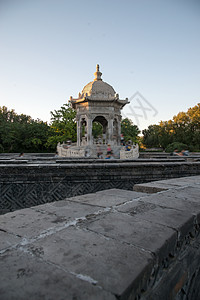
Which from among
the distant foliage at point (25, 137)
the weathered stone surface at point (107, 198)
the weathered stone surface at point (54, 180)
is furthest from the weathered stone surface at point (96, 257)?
the distant foliage at point (25, 137)

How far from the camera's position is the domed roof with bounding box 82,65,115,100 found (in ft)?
65.2

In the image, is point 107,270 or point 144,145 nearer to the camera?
point 107,270

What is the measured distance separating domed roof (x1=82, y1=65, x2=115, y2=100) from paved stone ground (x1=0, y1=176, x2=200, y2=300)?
735 inches

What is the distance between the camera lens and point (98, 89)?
2081 centimetres

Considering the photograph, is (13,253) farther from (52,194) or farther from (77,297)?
(52,194)

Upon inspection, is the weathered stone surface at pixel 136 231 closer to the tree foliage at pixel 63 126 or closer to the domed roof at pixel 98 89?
the domed roof at pixel 98 89

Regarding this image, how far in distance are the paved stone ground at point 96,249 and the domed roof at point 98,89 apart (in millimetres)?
18656

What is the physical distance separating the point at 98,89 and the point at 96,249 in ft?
68.2

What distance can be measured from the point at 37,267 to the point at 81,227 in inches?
19.4

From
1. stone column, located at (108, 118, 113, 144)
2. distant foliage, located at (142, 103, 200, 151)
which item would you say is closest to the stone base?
stone column, located at (108, 118, 113, 144)

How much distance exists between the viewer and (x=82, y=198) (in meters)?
2.25

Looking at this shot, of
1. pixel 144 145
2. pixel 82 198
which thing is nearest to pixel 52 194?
pixel 82 198

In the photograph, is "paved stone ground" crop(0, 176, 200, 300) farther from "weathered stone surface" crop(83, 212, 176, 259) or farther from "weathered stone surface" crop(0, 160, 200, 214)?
"weathered stone surface" crop(0, 160, 200, 214)

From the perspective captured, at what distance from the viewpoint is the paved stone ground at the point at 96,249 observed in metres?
0.85
